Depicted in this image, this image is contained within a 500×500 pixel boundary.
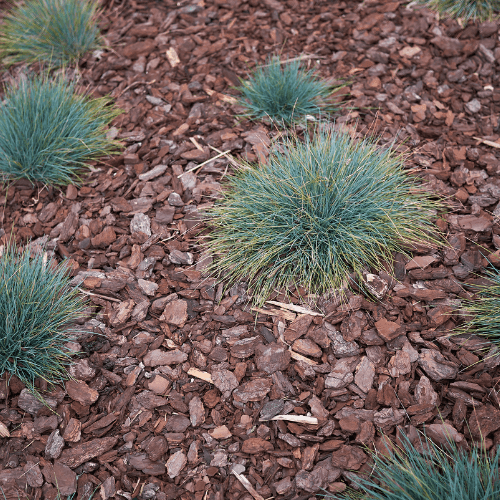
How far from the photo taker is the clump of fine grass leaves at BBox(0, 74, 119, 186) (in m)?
3.09

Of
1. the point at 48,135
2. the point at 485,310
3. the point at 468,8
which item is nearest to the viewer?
the point at 485,310

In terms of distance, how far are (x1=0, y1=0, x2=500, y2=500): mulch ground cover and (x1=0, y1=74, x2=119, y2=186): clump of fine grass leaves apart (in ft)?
0.44

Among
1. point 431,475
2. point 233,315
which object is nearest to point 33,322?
point 233,315

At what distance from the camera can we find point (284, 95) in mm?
3211

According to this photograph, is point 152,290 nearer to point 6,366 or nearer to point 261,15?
point 6,366

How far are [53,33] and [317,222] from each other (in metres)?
2.93

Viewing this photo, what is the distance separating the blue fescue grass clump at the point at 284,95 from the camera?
10.5ft

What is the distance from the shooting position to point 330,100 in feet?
11.2

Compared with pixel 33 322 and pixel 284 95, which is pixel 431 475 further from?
pixel 284 95

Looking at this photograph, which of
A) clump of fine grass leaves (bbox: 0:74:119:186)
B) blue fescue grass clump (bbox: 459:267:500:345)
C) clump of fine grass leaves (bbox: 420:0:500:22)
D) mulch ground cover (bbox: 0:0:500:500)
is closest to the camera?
mulch ground cover (bbox: 0:0:500:500)

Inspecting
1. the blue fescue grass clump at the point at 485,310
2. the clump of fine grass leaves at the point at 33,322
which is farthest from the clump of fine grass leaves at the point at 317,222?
the clump of fine grass leaves at the point at 33,322

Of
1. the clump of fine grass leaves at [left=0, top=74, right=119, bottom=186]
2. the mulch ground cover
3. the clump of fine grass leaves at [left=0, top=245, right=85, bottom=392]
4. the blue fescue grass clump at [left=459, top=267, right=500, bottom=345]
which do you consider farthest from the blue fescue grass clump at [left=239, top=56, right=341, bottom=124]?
the clump of fine grass leaves at [left=0, top=245, right=85, bottom=392]

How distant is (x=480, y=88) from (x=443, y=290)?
1.84m

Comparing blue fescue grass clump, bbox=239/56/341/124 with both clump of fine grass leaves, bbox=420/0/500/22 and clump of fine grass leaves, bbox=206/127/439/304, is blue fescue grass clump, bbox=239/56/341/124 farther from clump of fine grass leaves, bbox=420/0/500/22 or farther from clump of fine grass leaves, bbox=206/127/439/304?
clump of fine grass leaves, bbox=420/0/500/22
